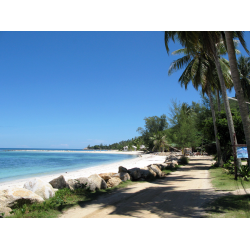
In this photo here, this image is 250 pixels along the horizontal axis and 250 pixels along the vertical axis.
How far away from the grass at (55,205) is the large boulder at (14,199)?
0.37ft

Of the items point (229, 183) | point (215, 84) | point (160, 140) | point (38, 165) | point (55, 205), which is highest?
point (215, 84)

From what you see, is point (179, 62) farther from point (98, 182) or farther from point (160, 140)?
point (160, 140)

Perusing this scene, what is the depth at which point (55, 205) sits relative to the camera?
5309 mm

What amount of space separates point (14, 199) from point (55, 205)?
3.45 ft

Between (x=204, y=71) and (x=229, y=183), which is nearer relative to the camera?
(x=229, y=183)

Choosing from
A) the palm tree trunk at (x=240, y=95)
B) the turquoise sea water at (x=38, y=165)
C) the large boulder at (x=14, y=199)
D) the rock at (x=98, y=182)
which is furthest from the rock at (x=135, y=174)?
the turquoise sea water at (x=38, y=165)

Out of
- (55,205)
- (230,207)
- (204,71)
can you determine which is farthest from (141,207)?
(204,71)

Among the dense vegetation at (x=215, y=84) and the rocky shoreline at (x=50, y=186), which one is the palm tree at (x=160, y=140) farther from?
the rocky shoreline at (x=50, y=186)

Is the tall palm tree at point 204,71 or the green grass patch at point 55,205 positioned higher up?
the tall palm tree at point 204,71

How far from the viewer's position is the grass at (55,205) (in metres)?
4.55

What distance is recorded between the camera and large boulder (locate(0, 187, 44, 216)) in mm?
4605
